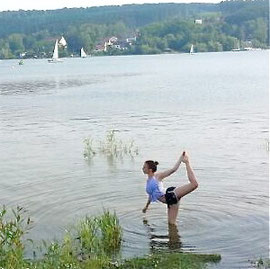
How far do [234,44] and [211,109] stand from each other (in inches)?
5939

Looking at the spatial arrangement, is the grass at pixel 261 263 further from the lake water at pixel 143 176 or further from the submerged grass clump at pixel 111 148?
the submerged grass clump at pixel 111 148

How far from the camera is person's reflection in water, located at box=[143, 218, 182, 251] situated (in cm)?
1212

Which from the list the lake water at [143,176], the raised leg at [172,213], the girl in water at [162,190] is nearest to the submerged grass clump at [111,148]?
the lake water at [143,176]

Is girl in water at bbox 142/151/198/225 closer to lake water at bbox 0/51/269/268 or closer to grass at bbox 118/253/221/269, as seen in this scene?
lake water at bbox 0/51/269/268

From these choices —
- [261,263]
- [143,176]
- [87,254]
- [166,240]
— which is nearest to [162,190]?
[166,240]

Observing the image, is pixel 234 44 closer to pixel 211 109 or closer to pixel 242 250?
pixel 211 109

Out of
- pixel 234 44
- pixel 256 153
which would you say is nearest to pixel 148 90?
pixel 256 153

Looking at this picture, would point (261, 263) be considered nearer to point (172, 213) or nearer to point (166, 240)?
point (166, 240)

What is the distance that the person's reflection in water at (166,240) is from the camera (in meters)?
12.1

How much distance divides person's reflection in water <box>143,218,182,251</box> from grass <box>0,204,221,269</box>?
0.53 metres

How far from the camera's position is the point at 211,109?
125ft

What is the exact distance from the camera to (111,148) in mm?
23734

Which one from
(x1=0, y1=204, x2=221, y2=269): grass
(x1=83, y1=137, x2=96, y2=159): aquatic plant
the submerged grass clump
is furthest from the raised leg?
(x1=83, y1=137, x2=96, y2=159): aquatic plant

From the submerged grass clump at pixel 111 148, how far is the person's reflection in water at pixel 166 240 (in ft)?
30.6
